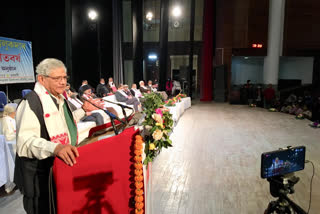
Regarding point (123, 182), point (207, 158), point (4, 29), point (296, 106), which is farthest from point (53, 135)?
point (296, 106)

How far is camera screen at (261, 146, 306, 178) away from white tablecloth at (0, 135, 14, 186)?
2.54 meters

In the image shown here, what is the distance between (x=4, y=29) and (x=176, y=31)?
9.76 m

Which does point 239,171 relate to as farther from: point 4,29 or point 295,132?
point 4,29

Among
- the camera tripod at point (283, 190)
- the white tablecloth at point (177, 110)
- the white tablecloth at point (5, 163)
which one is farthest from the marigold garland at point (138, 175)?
the white tablecloth at point (177, 110)

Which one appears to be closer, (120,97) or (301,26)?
(120,97)

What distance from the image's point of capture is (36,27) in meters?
6.73

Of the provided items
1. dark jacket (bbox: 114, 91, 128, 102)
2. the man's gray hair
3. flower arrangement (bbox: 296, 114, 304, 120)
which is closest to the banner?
dark jacket (bbox: 114, 91, 128, 102)

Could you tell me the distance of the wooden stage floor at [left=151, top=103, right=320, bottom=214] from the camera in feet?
8.29

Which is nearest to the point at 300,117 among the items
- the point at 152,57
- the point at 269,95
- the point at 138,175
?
the point at 269,95

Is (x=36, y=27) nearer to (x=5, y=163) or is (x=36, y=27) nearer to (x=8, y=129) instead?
(x=8, y=129)

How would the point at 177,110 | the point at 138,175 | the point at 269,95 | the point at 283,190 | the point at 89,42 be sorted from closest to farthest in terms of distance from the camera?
1. the point at 138,175
2. the point at 283,190
3. the point at 177,110
4. the point at 269,95
5. the point at 89,42

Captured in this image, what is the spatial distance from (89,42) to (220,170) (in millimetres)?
8657

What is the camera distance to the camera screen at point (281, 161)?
1.49 meters

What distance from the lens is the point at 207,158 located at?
392 cm
